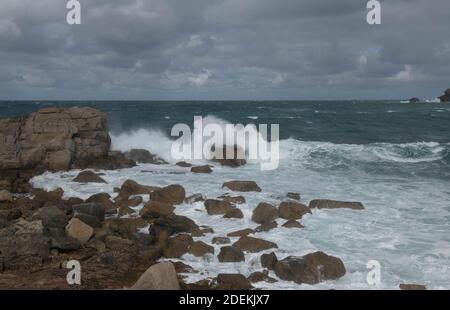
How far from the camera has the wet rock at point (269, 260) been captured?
30.9 feet

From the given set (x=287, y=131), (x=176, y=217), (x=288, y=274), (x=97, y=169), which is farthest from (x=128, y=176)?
(x=287, y=131)

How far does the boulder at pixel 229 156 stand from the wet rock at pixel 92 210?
991 centimetres

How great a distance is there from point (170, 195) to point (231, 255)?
493 cm

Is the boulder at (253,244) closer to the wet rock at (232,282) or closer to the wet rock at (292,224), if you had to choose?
the wet rock at (292,224)

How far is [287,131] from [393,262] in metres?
29.6

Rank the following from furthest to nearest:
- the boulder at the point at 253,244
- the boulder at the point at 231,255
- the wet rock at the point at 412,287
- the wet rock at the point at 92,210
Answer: the wet rock at the point at 92,210 → the boulder at the point at 253,244 → the boulder at the point at 231,255 → the wet rock at the point at 412,287

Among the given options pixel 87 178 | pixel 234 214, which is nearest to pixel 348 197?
pixel 234 214

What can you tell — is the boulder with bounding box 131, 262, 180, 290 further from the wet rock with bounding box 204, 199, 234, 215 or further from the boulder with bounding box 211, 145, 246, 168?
the boulder with bounding box 211, 145, 246, 168

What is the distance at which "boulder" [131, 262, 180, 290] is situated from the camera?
291 inches

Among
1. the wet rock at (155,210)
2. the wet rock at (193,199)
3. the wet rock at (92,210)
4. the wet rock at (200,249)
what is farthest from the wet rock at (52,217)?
the wet rock at (193,199)

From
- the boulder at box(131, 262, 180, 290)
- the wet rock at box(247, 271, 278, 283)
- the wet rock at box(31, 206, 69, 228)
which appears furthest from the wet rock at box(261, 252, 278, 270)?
the wet rock at box(31, 206, 69, 228)

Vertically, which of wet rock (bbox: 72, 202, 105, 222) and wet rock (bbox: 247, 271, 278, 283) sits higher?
wet rock (bbox: 72, 202, 105, 222)

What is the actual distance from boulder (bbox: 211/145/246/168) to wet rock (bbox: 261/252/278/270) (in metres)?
12.1
